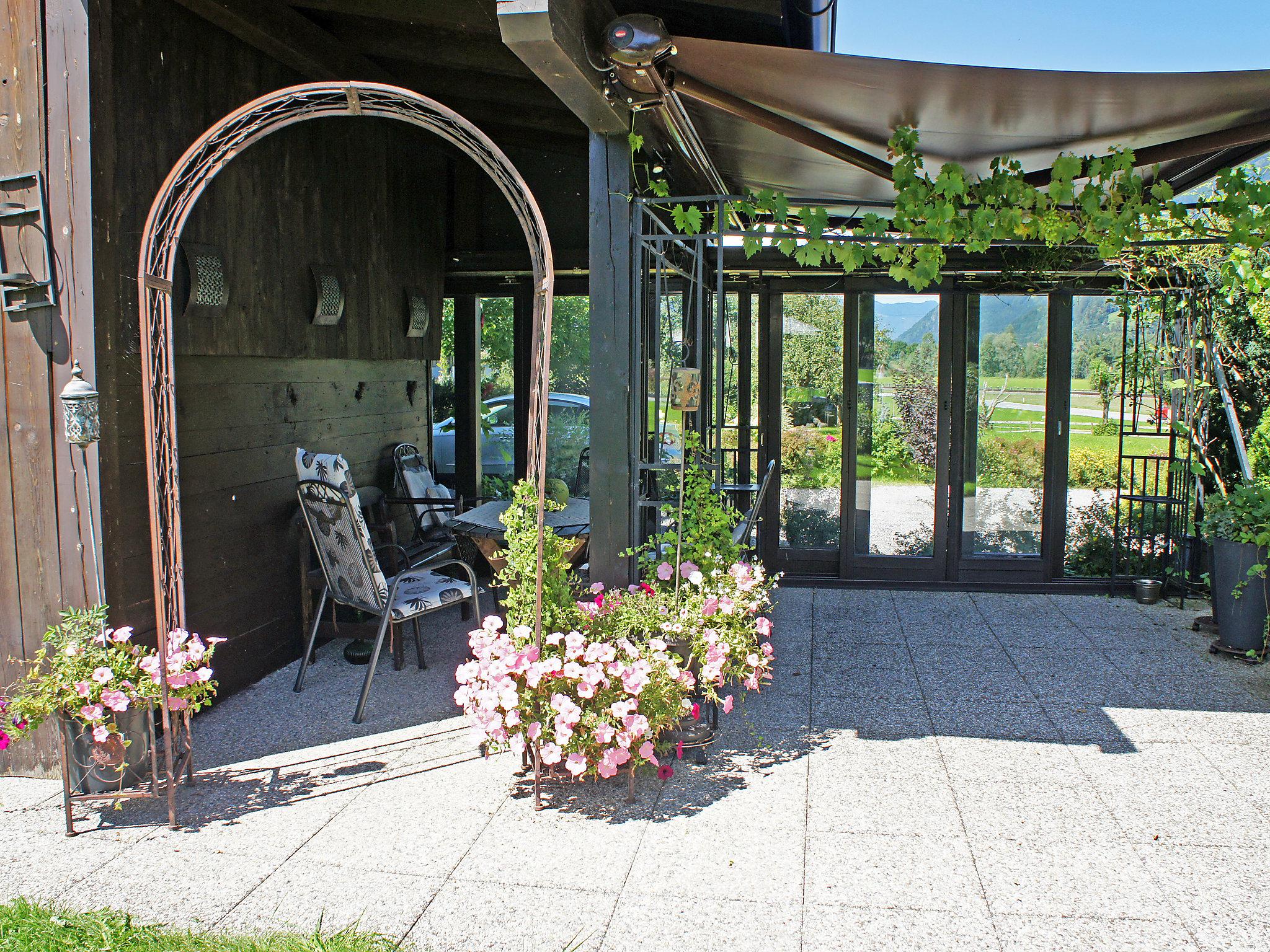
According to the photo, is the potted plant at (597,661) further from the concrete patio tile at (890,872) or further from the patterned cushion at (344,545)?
the patterned cushion at (344,545)

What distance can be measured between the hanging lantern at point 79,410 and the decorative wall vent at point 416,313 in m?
2.92

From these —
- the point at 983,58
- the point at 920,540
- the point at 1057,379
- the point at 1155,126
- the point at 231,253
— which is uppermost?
the point at 983,58

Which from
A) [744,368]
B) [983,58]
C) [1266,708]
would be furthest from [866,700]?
[983,58]

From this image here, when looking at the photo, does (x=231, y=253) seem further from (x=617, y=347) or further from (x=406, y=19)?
(x=617, y=347)

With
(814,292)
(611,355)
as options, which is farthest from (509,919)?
(814,292)

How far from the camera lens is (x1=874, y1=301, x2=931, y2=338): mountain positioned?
6.11 meters

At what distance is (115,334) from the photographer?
326cm

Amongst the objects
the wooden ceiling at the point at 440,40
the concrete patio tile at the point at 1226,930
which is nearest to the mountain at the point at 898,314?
the wooden ceiling at the point at 440,40

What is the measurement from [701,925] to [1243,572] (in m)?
3.79

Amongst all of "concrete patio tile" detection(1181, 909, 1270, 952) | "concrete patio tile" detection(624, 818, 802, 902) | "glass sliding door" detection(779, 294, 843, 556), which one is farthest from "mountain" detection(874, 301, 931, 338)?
"concrete patio tile" detection(1181, 909, 1270, 952)

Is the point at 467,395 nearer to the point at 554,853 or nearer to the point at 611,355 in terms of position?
the point at 611,355

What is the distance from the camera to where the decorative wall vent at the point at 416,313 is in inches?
228

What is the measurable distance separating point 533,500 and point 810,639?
2262 millimetres

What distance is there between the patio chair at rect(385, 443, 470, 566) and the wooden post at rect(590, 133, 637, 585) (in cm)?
209
